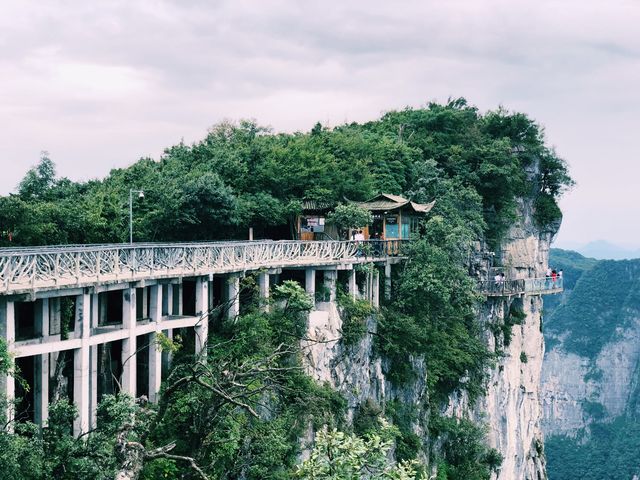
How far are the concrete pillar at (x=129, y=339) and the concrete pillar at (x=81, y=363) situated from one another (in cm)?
175

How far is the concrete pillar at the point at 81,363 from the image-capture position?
23578mm

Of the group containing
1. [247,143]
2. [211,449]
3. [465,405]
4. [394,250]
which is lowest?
[465,405]

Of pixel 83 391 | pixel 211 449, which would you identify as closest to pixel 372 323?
pixel 211 449

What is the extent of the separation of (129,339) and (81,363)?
2.13 m

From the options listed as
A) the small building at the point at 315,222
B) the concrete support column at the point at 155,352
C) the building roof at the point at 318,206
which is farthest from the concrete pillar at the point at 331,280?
the concrete support column at the point at 155,352

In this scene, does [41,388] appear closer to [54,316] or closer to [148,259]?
[54,316]

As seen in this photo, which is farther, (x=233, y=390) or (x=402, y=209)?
(x=402, y=209)

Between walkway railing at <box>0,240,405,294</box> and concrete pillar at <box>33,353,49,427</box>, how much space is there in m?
2.33

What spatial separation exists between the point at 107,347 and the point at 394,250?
57.8 ft

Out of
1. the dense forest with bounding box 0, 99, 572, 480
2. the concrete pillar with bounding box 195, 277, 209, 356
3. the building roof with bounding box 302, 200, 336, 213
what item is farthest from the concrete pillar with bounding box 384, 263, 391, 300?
the concrete pillar with bounding box 195, 277, 209, 356

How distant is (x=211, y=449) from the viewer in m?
24.9

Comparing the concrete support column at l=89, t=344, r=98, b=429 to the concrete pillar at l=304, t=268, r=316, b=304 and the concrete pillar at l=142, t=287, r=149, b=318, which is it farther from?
the concrete pillar at l=304, t=268, r=316, b=304

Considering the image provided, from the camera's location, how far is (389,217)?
138 feet

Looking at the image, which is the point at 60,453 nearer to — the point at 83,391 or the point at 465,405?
the point at 83,391
